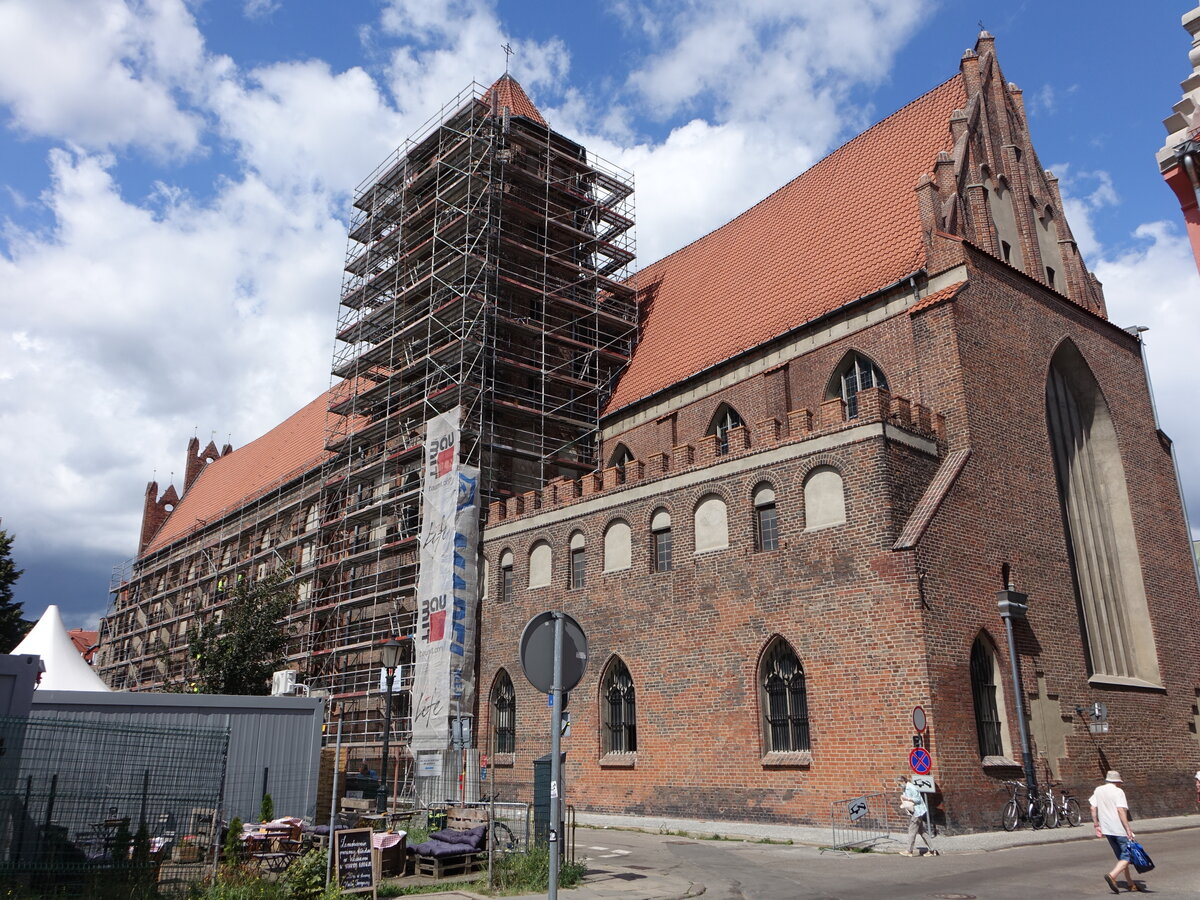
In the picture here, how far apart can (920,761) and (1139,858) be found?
5.03 metres

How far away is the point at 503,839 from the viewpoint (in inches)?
523

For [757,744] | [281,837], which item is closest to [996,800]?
[757,744]

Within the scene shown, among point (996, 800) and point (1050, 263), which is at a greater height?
point (1050, 263)

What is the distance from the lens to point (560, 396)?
30766mm

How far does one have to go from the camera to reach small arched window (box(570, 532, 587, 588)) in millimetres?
24188

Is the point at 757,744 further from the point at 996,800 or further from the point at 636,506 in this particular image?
the point at 636,506

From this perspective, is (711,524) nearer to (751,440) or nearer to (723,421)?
(751,440)

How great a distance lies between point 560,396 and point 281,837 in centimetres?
1957

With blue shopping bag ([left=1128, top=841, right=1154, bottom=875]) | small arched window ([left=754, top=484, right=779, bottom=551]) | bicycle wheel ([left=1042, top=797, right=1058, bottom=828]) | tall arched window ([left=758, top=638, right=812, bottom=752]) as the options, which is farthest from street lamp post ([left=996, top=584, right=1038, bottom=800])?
blue shopping bag ([left=1128, top=841, right=1154, bottom=875])

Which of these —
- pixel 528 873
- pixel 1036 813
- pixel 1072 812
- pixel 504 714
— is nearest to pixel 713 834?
pixel 1036 813

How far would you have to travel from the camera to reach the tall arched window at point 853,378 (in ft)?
71.5

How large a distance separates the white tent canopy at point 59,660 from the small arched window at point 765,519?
14.2 metres

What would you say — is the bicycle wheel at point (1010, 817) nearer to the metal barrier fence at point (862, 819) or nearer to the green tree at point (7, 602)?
the metal barrier fence at point (862, 819)

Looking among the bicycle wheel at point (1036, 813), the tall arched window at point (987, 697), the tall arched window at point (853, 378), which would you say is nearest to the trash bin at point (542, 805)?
the tall arched window at point (987, 697)
